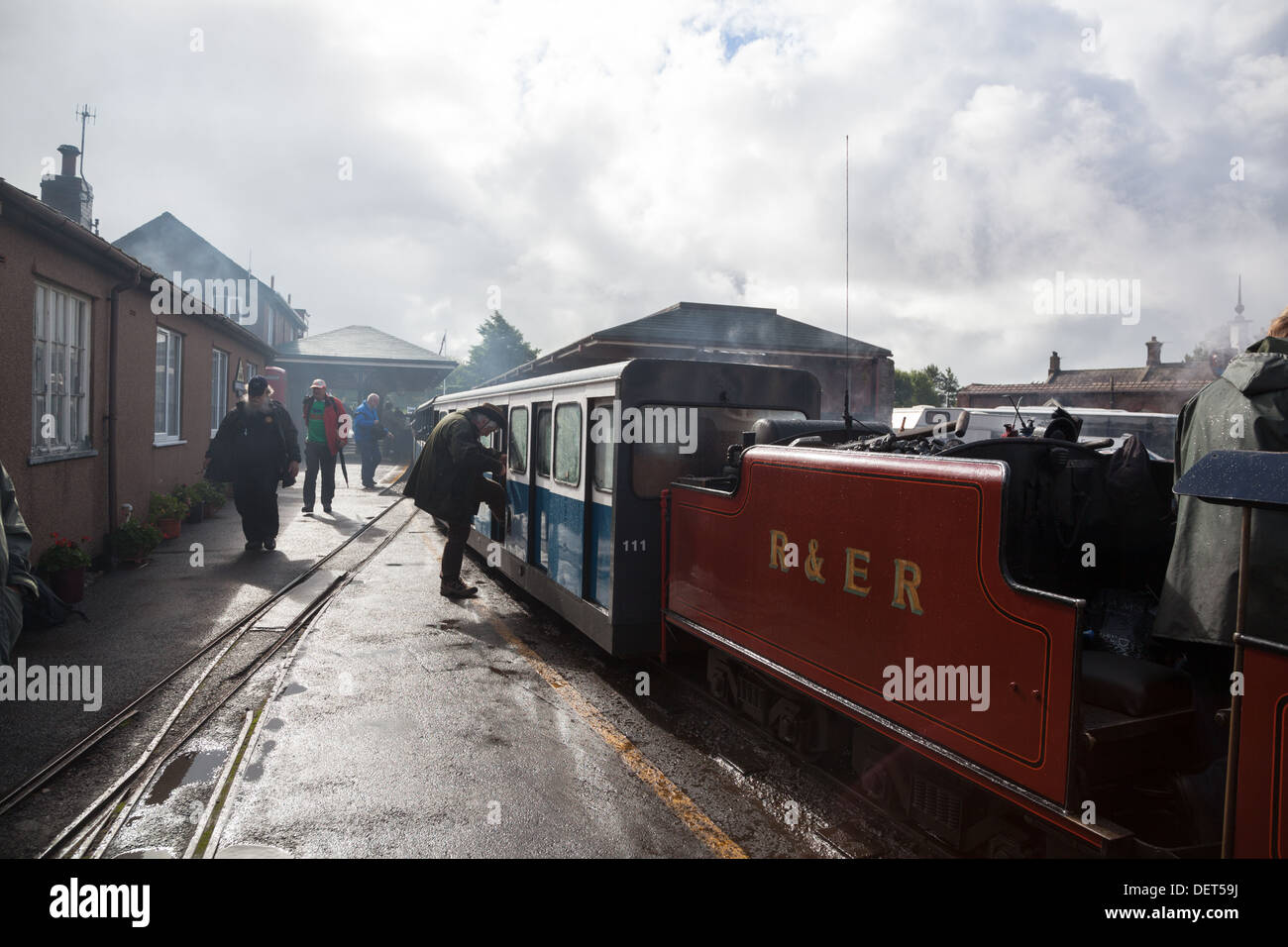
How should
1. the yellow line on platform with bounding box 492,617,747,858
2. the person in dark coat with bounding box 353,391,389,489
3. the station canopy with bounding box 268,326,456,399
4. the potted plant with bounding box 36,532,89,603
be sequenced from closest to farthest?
the yellow line on platform with bounding box 492,617,747,858, the potted plant with bounding box 36,532,89,603, the person in dark coat with bounding box 353,391,389,489, the station canopy with bounding box 268,326,456,399

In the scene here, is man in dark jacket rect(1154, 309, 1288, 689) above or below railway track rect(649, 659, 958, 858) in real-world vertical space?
above

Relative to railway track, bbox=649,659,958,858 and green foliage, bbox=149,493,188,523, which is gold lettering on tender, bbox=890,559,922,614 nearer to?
railway track, bbox=649,659,958,858

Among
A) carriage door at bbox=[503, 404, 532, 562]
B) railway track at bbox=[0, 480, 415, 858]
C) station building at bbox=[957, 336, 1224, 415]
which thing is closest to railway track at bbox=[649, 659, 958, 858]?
railway track at bbox=[0, 480, 415, 858]

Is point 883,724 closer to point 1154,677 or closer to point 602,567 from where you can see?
point 1154,677

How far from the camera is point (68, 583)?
24.5 ft

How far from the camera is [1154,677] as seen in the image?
119 inches

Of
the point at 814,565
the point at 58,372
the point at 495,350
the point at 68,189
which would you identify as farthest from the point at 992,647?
the point at 495,350

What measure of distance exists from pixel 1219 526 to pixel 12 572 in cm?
520

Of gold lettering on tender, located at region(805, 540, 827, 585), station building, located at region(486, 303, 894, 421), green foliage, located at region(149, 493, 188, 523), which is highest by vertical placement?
station building, located at region(486, 303, 894, 421)

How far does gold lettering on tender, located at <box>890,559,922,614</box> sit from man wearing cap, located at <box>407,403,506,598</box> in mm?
→ 5902

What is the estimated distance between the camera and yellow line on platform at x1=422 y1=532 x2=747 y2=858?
378 cm

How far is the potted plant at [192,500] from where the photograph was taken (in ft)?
40.8

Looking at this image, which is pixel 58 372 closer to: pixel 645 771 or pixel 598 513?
pixel 598 513

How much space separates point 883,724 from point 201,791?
3.20 m
